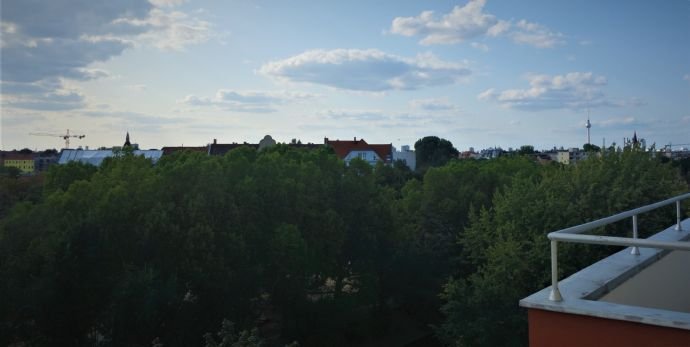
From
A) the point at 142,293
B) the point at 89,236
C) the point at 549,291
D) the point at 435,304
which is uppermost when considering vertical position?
the point at 549,291

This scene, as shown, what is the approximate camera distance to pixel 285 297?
22359mm

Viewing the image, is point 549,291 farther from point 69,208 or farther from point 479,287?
point 69,208

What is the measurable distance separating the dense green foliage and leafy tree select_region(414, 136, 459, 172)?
224ft

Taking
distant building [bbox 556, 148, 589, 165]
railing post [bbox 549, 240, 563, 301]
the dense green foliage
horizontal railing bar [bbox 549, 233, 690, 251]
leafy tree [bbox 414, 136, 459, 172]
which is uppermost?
leafy tree [bbox 414, 136, 459, 172]

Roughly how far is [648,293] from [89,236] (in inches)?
671

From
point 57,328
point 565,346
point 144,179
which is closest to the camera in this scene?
point 565,346

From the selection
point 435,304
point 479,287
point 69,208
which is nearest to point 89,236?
point 69,208

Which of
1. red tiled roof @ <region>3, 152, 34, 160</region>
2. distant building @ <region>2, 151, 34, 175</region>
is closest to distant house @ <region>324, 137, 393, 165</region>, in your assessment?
distant building @ <region>2, 151, 34, 175</region>

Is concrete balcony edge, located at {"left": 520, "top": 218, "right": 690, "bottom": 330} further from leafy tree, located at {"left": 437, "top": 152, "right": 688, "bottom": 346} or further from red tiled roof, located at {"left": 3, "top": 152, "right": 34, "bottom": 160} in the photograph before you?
red tiled roof, located at {"left": 3, "top": 152, "right": 34, "bottom": 160}

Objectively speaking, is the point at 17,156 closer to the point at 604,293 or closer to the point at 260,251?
the point at 260,251

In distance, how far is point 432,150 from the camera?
9788 cm

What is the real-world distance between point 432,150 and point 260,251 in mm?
78333

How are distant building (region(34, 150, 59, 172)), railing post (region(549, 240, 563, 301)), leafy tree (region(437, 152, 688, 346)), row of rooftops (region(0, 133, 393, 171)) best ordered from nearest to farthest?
1. railing post (region(549, 240, 563, 301))
2. leafy tree (region(437, 152, 688, 346))
3. row of rooftops (region(0, 133, 393, 171))
4. distant building (region(34, 150, 59, 172))

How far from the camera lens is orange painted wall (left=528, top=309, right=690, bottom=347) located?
3.57 meters
